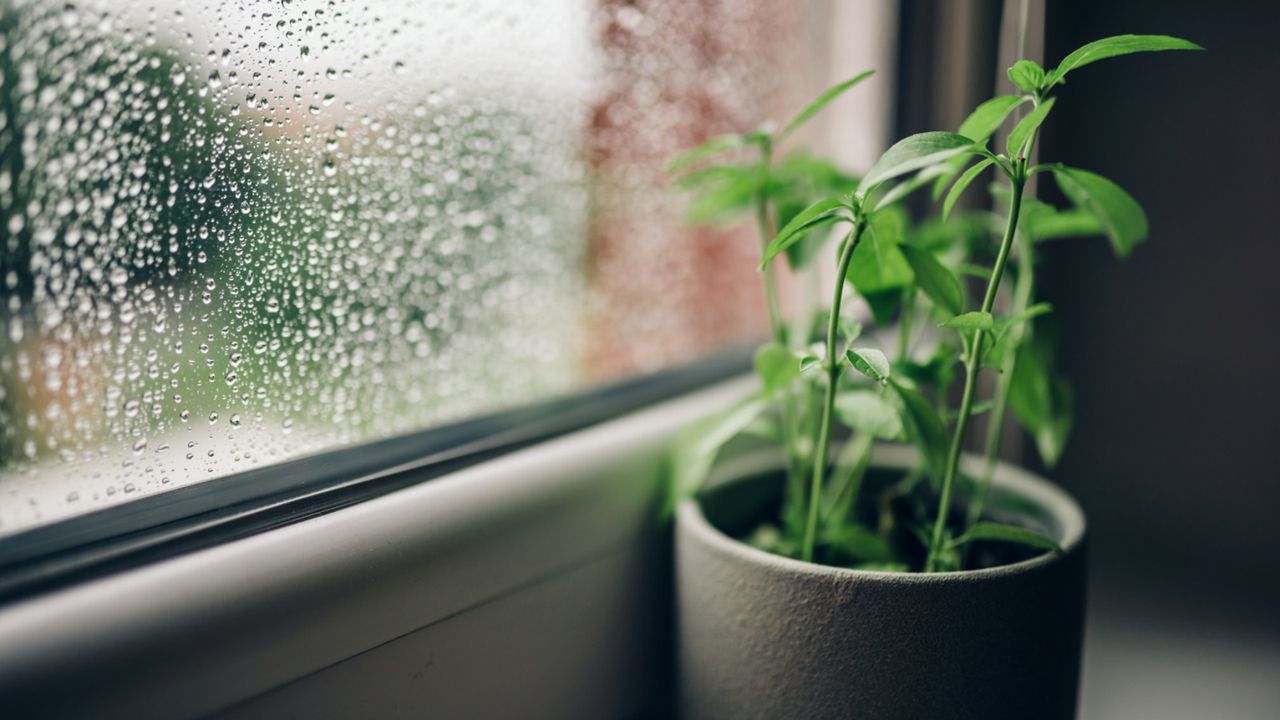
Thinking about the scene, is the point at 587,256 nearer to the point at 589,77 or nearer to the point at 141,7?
the point at 589,77

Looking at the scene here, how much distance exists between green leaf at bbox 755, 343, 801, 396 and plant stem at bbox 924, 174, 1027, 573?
0.33 ft

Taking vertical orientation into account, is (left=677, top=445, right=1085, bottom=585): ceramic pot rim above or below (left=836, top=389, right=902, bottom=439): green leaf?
below

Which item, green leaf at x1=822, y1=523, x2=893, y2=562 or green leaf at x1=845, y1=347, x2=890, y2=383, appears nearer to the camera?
green leaf at x1=845, y1=347, x2=890, y2=383

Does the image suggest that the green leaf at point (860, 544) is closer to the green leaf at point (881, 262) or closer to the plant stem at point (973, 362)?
the plant stem at point (973, 362)

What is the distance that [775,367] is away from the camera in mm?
502

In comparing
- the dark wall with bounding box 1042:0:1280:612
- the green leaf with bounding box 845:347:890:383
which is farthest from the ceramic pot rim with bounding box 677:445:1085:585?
the dark wall with bounding box 1042:0:1280:612

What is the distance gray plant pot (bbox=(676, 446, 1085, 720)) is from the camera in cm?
43

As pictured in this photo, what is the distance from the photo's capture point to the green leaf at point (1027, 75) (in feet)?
1.39

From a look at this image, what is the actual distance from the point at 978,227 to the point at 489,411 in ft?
1.56

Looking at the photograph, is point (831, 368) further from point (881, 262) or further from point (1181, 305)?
point (1181, 305)

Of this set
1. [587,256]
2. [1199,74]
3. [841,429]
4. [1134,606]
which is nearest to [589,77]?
[587,256]

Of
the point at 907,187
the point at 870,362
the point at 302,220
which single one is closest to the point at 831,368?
the point at 870,362

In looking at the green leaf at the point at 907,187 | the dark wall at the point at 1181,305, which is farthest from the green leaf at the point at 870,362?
the dark wall at the point at 1181,305

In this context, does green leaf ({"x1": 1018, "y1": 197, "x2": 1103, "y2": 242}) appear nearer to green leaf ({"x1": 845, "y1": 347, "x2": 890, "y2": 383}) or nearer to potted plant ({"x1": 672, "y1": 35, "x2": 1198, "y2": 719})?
potted plant ({"x1": 672, "y1": 35, "x2": 1198, "y2": 719})
